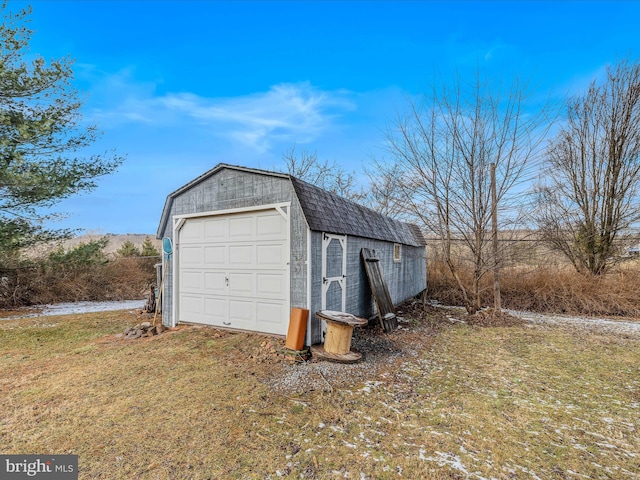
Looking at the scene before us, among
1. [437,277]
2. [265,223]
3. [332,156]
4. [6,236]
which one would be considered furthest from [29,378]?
[332,156]

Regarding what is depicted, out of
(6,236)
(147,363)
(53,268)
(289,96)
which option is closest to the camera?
(147,363)

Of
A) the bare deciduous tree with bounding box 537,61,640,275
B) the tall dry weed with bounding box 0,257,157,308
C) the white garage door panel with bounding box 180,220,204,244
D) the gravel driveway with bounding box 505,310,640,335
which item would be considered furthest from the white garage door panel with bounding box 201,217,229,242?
the bare deciduous tree with bounding box 537,61,640,275

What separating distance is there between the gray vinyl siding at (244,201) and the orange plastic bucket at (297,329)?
22 centimetres

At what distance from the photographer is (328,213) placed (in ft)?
18.0

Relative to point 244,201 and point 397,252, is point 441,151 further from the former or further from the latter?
point 244,201

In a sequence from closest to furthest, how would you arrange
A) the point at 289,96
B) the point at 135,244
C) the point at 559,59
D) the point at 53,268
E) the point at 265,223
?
the point at 265,223
the point at 559,59
the point at 289,96
the point at 53,268
the point at 135,244

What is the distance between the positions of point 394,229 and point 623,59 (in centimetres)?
853

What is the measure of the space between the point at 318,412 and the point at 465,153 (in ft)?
21.8

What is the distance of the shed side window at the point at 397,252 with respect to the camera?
8815mm

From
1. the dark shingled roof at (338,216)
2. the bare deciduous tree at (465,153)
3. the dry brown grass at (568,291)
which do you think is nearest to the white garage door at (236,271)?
the dark shingled roof at (338,216)

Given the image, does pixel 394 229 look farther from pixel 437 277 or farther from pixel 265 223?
pixel 265 223

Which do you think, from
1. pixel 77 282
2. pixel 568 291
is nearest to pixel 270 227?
pixel 568 291

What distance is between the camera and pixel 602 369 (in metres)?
4.41

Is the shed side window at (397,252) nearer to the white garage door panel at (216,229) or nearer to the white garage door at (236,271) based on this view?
the white garage door at (236,271)
